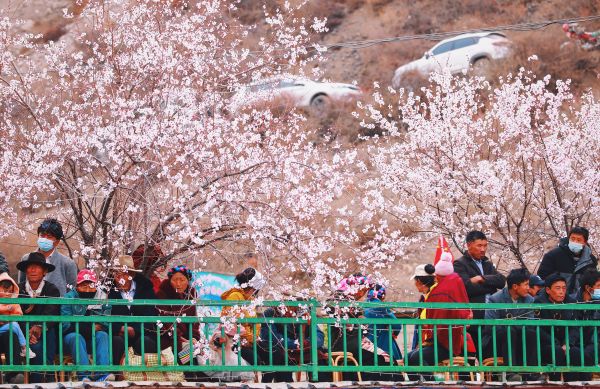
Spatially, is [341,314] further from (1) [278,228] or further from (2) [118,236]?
(2) [118,236]

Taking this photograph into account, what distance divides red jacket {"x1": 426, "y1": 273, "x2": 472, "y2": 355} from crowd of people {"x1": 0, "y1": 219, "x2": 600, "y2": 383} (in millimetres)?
10

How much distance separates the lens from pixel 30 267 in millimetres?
11977

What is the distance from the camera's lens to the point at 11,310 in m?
11.6

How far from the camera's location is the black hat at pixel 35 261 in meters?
11.9

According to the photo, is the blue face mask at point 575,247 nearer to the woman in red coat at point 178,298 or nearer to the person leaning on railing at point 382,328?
the person leaning on railing at point 382,328

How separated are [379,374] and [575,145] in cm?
767

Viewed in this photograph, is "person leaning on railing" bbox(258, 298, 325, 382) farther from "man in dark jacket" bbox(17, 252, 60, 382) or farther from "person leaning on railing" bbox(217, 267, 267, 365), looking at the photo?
"man in dark jacket" bbox(17, 252, 60, 382)

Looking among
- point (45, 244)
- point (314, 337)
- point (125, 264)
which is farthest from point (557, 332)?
point (45, 244)

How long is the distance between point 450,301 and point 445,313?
154 millimetres

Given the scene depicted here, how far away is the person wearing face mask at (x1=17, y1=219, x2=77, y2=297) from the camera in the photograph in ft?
40.6

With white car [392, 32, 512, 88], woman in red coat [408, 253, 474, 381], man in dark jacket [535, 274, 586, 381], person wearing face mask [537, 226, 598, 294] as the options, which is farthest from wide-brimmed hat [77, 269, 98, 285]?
white car [392, 32, 512, 88]

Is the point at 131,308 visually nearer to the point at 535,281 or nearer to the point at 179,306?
the point at 179,306

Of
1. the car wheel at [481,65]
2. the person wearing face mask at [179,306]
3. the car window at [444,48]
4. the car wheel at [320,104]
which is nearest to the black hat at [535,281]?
the person wearing face mask at [179,306]

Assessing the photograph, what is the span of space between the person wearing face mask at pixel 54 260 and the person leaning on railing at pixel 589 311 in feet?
16.9
